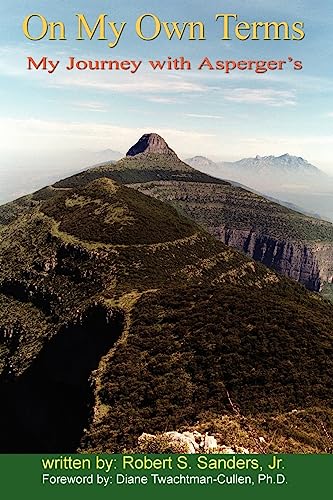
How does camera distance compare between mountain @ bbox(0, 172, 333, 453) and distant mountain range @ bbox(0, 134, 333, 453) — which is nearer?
distant mountain range @ bbox(0, 134, 333, 453)

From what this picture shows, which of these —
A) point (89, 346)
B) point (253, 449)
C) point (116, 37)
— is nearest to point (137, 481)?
point (253, 449)

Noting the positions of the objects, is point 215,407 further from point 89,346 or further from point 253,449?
point 89,346

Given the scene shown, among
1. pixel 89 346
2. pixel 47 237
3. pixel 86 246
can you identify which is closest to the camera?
pixel 89 346

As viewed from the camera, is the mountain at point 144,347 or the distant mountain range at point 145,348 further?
the mountain at point 144,347

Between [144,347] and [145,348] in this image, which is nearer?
[145,348]
